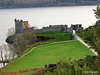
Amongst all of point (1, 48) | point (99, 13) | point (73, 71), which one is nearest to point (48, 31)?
point (1, 48)

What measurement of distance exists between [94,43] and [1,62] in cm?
3064

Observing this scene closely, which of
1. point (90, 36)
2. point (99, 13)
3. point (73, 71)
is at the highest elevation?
point (99, 13)

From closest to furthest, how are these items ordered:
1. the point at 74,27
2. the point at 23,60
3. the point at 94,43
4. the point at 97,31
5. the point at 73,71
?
the point at 73,71 → the point at 94,43 → the point at 97,31 → the point at 23,60 → the point at 74,27

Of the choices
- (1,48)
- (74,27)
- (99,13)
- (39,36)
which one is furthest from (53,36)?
(99,13)

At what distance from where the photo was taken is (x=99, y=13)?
18.6 meters

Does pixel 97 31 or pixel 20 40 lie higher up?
pixel 97 31

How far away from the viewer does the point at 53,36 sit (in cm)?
6172

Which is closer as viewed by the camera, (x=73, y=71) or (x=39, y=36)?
(x=73, y=71)

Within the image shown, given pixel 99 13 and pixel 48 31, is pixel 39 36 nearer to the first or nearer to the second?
pixel 48 31

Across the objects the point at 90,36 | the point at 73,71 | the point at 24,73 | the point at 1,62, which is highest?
the point at 90,36

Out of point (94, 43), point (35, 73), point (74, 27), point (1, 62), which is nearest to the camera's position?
point (94, 43)

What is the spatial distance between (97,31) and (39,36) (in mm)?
47542

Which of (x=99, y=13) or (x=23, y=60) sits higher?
(x=99, y=13)

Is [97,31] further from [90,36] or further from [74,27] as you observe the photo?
[74,27]
